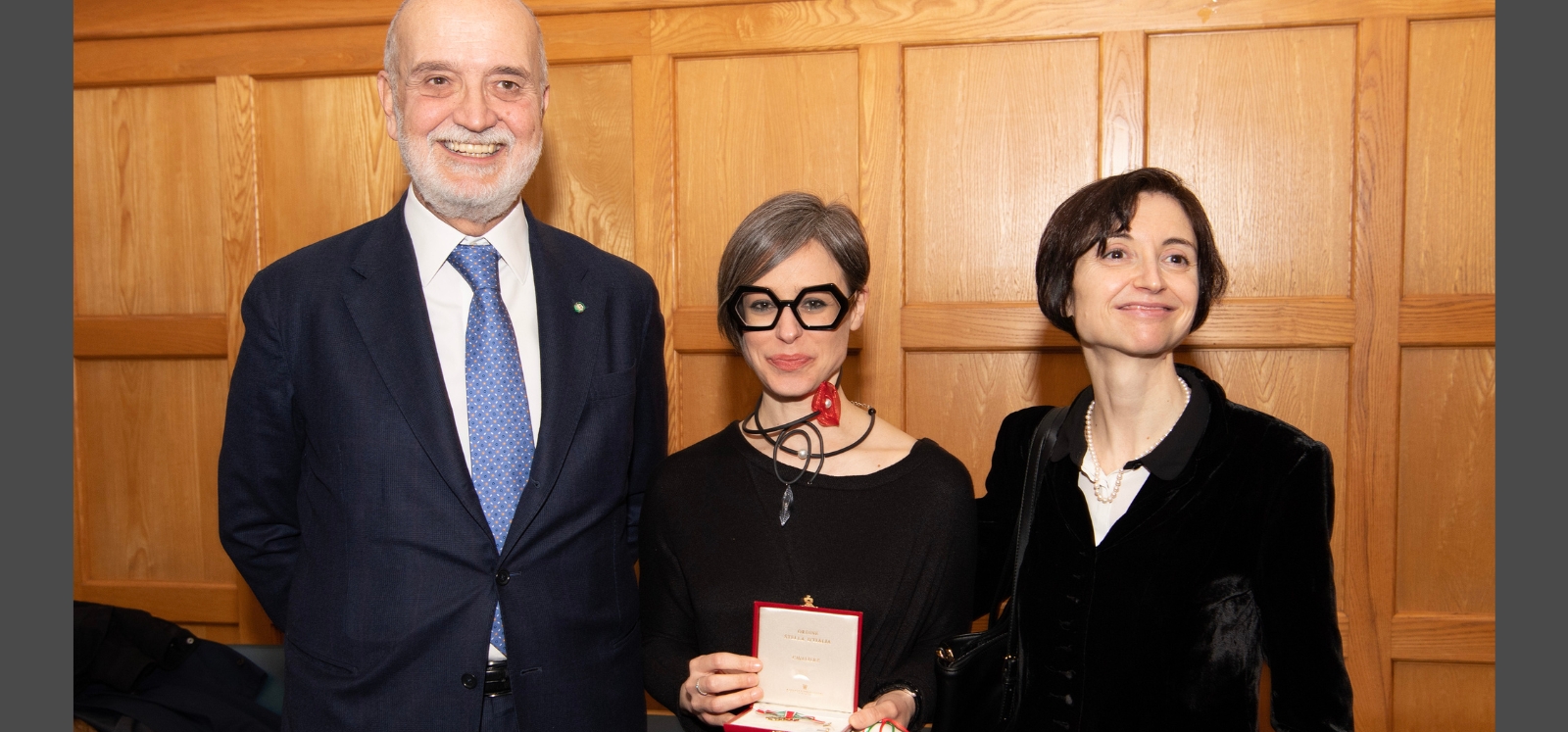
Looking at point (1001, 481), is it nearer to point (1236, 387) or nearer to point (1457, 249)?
point (1236, 387)

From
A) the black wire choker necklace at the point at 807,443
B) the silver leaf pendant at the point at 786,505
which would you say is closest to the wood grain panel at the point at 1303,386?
the black wire choker necklace at the point at 807,443

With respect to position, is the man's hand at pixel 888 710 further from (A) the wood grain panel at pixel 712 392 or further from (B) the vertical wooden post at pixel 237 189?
(B) the vertical wooden post at pixel 237 189

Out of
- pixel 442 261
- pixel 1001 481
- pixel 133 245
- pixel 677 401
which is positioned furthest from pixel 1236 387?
pixel 133 245

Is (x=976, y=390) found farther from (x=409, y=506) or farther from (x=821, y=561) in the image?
(x=409, y=506)

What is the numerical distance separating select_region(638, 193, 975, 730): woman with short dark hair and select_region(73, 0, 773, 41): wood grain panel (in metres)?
1.89

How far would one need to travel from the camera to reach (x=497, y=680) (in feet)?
6.19

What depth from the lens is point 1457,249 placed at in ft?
10.6

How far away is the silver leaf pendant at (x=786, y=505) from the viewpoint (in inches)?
78.5

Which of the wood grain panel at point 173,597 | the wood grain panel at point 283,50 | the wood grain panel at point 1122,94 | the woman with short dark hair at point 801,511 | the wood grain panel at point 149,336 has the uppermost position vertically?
the wood grain panel at point 283,50

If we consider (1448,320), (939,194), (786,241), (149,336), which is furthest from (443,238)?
(1448,320)

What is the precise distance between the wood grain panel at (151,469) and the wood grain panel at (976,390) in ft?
8.84

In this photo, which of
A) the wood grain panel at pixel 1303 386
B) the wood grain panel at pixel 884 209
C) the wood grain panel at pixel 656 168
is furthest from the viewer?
the wood grain panel at pixel 656 168

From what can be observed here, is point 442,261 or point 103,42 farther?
point 103,42

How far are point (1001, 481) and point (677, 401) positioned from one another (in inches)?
68.0
